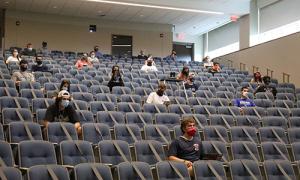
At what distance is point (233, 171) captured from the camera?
5.46 metres

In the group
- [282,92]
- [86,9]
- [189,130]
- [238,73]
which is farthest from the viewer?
A: [86,9]

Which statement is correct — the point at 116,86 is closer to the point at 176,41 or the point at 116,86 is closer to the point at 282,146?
the point at 282,146

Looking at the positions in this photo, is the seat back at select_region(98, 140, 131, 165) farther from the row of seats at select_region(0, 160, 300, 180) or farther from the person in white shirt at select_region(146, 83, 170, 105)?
the person in white shirt at select_region(146, 83, 170, 105)

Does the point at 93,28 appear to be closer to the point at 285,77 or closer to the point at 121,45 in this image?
the point at 121,45

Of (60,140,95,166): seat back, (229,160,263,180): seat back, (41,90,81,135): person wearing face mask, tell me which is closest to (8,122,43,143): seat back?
(60,140,95,166): seat back

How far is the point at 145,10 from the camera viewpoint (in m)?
18.3

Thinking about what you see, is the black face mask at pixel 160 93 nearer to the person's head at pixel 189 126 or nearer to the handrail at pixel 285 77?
the person's head at pixel 189 126

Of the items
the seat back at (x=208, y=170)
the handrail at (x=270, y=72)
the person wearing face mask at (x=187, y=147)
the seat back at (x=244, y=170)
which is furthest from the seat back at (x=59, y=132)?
the handrail at (x=270, y=72)

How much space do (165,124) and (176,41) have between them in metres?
16.1

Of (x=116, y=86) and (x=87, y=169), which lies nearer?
(x=87, y=169)

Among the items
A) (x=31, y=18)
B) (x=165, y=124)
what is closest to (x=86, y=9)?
(x=31, y=18)

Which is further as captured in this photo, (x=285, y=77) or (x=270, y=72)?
(x=270, y=72)

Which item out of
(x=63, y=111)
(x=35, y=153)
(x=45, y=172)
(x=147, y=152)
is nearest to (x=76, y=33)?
(x=63, y=111)

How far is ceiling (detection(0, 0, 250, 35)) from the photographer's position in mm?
17547
